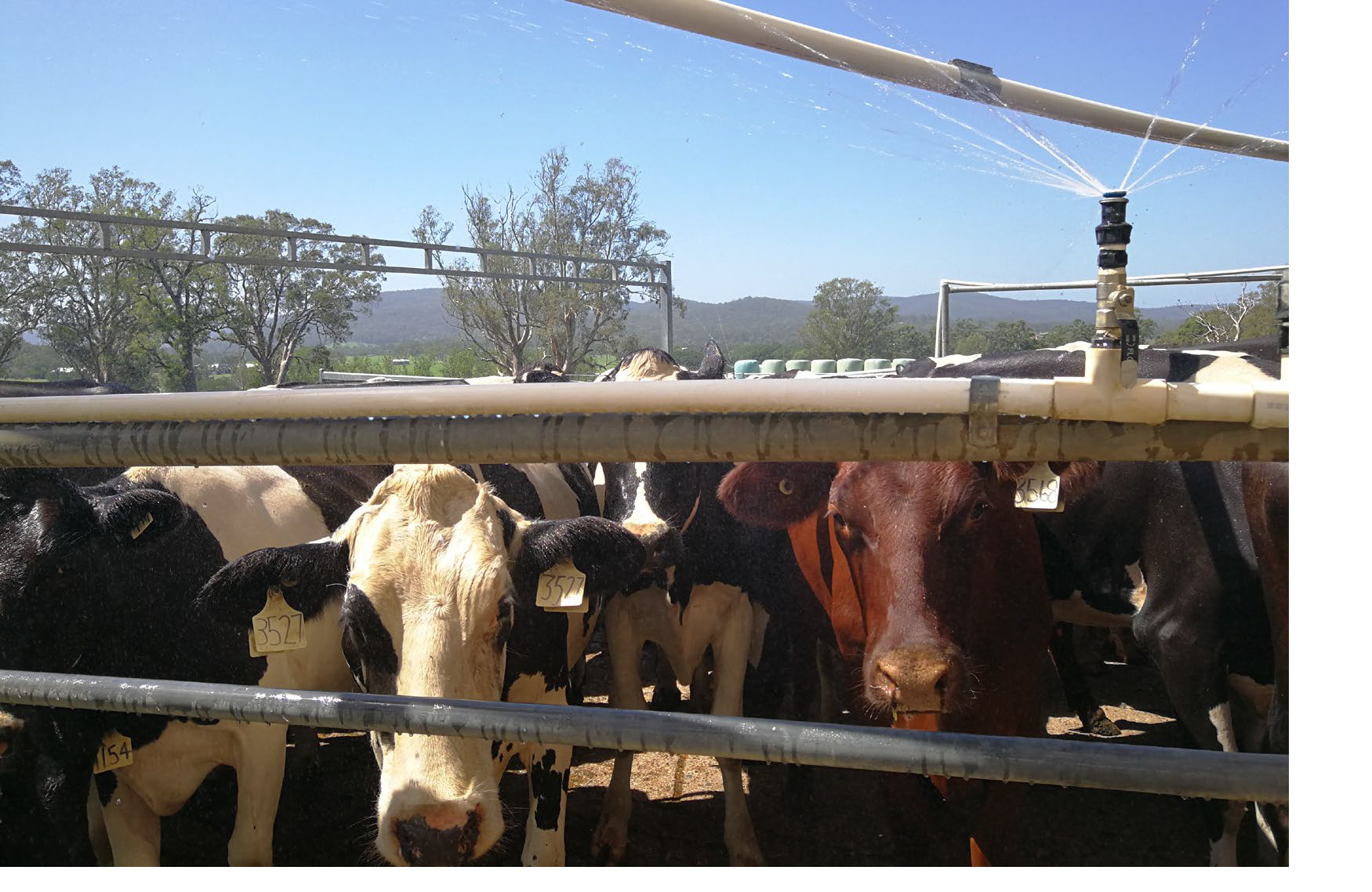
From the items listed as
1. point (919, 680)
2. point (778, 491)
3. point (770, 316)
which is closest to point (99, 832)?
point (778, 491)

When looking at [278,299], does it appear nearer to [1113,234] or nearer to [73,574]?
[73,574]

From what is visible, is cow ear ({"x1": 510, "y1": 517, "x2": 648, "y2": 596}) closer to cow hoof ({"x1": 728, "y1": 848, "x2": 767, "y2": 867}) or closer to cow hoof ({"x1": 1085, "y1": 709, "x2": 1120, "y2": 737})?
cow hoof ({"x1": 728, "y1": 848, "x2": 767, "y2": 867})

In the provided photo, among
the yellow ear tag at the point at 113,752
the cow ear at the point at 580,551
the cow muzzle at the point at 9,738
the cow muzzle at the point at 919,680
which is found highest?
the cow ear at the point at 580,551

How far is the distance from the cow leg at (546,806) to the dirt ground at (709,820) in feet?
0.46

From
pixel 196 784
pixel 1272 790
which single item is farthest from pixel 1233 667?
pixel 196 784

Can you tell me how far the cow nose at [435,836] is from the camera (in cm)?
237

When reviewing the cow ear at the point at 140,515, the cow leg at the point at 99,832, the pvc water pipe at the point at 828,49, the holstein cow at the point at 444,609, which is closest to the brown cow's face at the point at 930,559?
the holstein cow at the point at 444,609

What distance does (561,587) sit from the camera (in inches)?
115

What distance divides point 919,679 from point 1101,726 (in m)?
3.65

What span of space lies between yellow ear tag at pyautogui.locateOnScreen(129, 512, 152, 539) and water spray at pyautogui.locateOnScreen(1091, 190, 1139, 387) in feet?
9.04

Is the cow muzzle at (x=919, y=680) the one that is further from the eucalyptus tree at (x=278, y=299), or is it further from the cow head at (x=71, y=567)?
the eucalyptus tree at (x=278, y=299)

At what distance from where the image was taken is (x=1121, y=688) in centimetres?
626

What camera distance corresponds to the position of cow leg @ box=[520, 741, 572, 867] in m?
3.42
